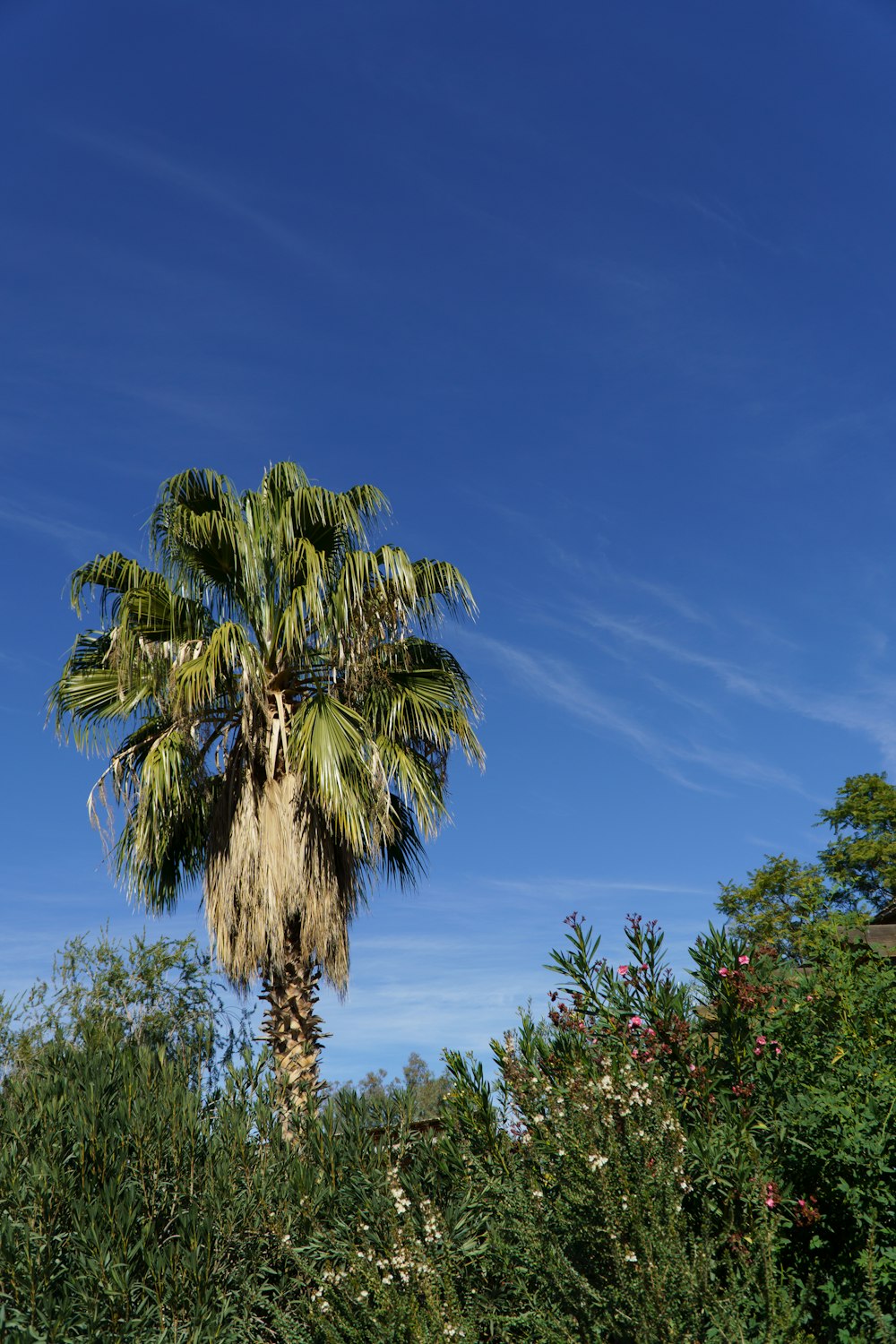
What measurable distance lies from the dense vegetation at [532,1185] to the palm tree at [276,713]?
3.79 meters

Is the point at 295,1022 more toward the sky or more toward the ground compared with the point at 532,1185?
more toward the sky

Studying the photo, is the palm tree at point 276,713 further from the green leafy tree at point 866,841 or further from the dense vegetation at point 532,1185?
the green leafy tree at point 866,841

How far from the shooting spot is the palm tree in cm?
1099

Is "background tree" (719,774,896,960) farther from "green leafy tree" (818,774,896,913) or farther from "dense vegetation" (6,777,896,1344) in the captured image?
"dense vegetation" (6,777,896,1344)

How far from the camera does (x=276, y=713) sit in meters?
11.7

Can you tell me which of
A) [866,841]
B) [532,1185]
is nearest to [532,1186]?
[532,1185]

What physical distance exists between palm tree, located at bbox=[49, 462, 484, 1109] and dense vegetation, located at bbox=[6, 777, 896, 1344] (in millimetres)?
3788

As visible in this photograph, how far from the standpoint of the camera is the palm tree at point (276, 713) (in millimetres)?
10992

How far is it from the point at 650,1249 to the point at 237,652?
805 cm

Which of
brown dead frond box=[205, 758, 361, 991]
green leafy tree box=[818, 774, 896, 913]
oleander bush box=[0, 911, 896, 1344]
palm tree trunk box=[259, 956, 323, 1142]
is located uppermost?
green leafy tree box=[818, 774, 896, 913]

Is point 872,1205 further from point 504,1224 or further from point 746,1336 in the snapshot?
point 504,1224

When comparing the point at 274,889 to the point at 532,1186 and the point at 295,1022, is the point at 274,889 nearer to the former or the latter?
the point at 295,1022

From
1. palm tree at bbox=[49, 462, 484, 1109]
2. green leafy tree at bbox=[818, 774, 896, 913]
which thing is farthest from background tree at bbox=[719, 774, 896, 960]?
palm tree at bbox=[49, 462, 484, 1109]

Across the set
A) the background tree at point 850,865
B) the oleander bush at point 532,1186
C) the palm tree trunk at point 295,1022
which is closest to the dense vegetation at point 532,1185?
the oleander bush at point 532,1186
